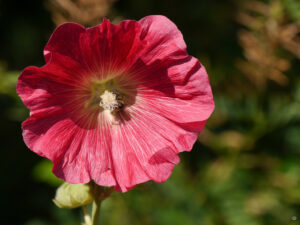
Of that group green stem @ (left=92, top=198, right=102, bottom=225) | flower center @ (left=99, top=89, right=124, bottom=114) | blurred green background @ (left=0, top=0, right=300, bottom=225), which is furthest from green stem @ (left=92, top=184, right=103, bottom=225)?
blurred green background @ (left=0, top=0, right=300, bottom=225)

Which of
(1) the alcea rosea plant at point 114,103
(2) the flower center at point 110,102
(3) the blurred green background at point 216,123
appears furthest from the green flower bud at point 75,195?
(3) the blurred green background at point 216,123

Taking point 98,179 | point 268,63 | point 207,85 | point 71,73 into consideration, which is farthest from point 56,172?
point 268,63

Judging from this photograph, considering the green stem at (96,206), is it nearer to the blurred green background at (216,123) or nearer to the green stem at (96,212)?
the green stem at (96,212)

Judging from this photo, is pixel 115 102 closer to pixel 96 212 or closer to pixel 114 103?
pixel 114 103

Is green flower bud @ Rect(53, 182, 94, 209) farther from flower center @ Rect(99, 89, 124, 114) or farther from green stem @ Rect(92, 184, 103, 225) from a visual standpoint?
flower center @ Rect(99, 89, 124, 114)

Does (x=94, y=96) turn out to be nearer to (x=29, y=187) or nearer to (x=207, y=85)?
(x=207, y=85)

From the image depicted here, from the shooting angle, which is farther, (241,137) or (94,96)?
(241,137)

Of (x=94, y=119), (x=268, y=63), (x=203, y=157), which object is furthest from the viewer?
(x=203, y=157)
